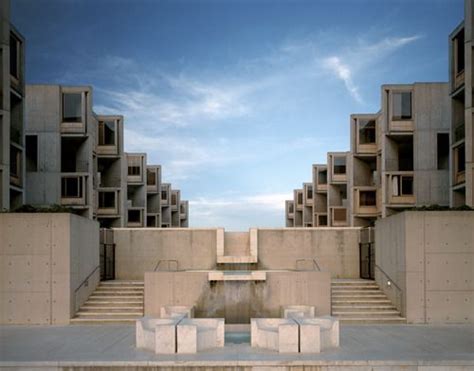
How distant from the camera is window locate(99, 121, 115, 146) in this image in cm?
3438

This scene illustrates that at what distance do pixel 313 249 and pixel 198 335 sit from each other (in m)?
9.87

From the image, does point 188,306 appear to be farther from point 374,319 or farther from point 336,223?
point 336,223

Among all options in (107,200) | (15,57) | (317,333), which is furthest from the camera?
(107,200)

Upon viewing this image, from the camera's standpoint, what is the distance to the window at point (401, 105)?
98.9ft

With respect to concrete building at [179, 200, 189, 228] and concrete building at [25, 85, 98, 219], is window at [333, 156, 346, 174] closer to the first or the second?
concrete building at [25, 85, 98, 219]

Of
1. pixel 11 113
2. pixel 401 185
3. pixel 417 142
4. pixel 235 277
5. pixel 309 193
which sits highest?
pixel 11 113

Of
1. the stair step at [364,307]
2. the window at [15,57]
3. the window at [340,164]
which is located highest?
the window at [15,57]

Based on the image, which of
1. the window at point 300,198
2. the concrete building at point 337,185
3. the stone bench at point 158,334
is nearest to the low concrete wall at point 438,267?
the stone bench at point 158,334

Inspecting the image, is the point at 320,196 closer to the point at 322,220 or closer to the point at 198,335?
the point at 322,220

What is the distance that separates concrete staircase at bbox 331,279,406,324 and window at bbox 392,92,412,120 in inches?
616

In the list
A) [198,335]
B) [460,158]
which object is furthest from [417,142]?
[198,335]

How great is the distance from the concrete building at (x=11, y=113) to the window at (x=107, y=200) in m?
11.0

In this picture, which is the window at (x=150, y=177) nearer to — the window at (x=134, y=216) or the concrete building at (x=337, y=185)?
the window at (x=134, y=216)

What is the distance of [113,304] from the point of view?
16281mm
